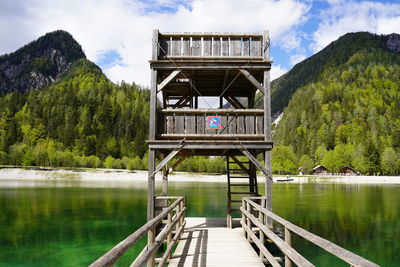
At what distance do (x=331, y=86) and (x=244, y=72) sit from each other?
638ft

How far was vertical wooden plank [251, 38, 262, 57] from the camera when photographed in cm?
1335

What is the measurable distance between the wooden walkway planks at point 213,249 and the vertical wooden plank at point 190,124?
157 inches

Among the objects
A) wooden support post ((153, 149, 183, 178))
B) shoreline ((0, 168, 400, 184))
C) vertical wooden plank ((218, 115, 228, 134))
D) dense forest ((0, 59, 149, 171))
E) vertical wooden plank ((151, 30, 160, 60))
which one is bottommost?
shoreline ((0, 168, 400, 184))

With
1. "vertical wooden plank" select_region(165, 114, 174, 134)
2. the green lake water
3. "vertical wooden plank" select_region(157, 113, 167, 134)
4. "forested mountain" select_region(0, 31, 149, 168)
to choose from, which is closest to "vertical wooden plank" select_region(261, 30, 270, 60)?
"vertical wooden plank" select_region(165, 114, 174, 134)

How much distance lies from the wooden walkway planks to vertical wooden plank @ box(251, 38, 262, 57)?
281 inches

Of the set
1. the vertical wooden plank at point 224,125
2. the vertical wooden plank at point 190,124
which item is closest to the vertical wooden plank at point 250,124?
the vertical wooden plank at point 224,125

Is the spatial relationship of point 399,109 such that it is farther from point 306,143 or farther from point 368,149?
point 368,149

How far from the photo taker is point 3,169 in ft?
316

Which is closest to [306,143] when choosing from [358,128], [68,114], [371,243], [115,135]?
[358,128]

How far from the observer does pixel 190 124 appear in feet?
43.1

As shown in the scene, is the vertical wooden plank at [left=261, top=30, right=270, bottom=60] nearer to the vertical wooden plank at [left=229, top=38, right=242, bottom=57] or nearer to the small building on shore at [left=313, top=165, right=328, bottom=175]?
the vertical wooden plank at [left=229, top=38, right=242, bottom=57]

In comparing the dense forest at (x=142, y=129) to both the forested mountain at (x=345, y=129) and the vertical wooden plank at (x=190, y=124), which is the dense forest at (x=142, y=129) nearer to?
the forested mountain at (x=345, y=129)

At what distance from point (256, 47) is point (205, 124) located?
3.77 m

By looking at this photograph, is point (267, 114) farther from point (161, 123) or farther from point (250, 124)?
point (161, 123)
